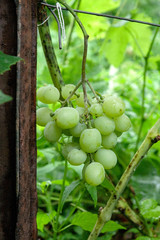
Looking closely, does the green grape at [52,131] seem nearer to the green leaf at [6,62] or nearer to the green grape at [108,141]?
the green grape at [108,141]

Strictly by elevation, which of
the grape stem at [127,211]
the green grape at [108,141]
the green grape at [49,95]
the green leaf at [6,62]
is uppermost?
the green leaf at [6,62]

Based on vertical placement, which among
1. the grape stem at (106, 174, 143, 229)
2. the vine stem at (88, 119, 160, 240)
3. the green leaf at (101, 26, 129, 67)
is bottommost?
the grape stem at (106, 174, 143, 229)

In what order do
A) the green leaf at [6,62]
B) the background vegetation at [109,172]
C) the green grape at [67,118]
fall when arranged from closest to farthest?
the green leaf at [6,62], the green grape at [67,118], the background vegetation at [109,172]

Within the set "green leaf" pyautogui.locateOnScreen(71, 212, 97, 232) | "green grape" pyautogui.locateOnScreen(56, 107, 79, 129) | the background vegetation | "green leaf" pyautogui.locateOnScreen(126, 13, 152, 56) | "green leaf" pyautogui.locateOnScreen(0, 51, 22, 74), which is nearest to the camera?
"green leaf" pyautogui.locateOnScreen(0, 51, 22, 74)

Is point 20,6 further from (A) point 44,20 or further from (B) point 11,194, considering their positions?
(B) point 11,194

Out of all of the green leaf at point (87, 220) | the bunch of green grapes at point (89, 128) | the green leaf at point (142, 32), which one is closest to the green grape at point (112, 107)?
the bunch of green grapes at point (89, 128)

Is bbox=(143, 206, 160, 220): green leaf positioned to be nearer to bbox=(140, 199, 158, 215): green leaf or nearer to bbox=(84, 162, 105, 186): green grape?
bbox=(140, 199, 158, 215): green leaf

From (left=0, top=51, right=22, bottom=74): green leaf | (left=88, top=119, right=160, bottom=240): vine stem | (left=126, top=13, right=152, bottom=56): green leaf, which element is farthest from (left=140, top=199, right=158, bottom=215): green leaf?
(left=126, top=13, right=152, bottom=56): green leaf
